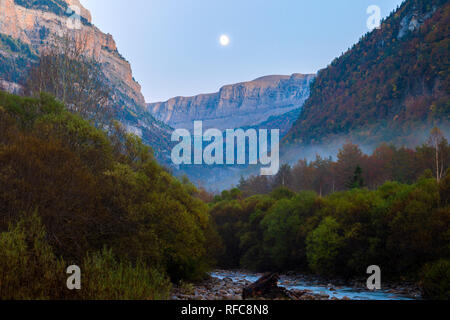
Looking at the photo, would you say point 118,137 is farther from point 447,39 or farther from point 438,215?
point 447,39

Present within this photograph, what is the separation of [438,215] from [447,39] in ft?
591

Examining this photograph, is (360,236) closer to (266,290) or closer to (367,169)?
(266,290)

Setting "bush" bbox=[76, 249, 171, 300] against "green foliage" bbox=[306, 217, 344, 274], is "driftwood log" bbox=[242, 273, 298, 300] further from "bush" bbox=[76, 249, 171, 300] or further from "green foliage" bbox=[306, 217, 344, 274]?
"green foliage" bbox=[306, 217, 344, 274]

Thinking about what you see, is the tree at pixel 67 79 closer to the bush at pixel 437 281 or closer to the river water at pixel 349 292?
the river water at pixel 349 292

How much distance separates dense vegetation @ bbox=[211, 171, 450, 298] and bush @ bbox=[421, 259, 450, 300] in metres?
0.08

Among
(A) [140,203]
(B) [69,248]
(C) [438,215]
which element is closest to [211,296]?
(A) [140,203]

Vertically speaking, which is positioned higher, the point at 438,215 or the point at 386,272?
the point at 438,215

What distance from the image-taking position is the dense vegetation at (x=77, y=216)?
1777 centimetres

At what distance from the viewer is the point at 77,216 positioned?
2241 centimetres

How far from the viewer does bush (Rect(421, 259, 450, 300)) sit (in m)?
30.5

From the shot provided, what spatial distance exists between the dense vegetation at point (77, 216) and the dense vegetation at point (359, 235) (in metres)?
22.1

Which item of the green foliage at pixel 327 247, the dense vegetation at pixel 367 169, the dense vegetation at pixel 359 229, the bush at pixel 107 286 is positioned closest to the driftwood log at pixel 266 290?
the bush at pixel 107 286
